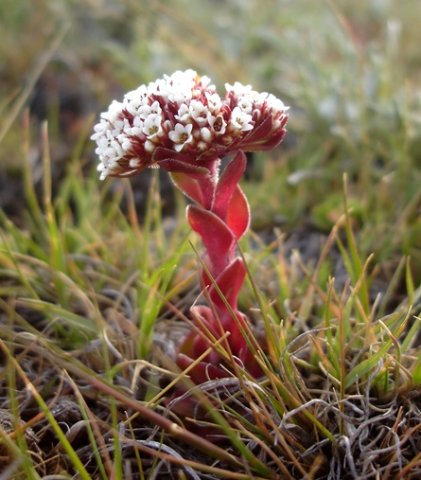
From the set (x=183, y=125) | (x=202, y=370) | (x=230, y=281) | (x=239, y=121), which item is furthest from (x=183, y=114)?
(x=202, y=370)

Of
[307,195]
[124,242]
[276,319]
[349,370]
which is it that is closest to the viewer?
[349,370]

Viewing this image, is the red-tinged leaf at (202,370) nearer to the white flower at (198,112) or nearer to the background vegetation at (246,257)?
the background vegetation at (246,257)

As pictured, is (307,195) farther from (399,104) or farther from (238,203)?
(238,203)

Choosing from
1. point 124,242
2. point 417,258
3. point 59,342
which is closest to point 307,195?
point 417,258

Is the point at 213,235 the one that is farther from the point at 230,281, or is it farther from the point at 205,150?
the point at 205,150

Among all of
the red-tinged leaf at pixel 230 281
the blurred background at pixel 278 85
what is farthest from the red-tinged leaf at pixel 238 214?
the blurred background at pixel 278 85

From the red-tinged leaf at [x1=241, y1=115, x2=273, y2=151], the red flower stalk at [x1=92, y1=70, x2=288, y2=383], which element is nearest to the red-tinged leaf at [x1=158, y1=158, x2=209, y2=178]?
the red flower stalk at [x1=92, y1=70, x2=288, y2=383]
